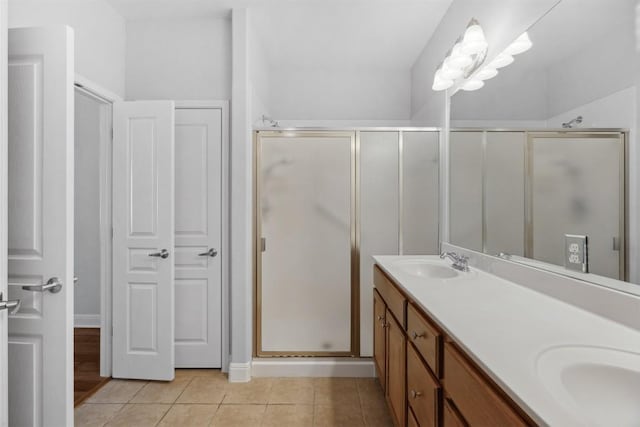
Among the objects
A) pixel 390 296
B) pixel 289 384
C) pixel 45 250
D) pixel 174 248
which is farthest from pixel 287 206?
pixel 45 250

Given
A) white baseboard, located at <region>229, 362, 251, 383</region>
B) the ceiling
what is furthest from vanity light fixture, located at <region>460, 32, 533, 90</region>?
white baseboard, located at <region>229, 362, 251, 383</region>

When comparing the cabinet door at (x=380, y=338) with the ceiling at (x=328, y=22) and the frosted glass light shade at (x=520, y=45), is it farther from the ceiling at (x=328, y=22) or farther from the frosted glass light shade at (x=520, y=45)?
the ceiling at (x=328, y=22)

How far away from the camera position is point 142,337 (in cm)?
236

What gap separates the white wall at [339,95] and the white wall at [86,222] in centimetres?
191

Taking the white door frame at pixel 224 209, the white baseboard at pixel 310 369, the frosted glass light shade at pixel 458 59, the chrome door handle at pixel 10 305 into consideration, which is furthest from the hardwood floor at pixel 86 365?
the frosted glass light shade at pixel 458 59

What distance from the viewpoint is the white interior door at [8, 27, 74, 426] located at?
54.6 inches

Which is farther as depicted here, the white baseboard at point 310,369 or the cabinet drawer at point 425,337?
the white baseboard at point 310,369

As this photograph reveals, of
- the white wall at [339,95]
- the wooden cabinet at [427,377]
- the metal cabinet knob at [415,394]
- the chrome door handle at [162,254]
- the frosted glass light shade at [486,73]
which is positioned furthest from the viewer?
the white wall at [339,95]

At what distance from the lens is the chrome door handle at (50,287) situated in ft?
4.47

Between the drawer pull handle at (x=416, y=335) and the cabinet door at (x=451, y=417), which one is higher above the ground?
the drawer pull handle at (x=416, y=335)

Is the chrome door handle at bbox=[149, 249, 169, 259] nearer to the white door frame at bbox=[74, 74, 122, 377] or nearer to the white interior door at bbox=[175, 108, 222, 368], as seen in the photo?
the white interior door at bbox=[175, 108, 222, 368]

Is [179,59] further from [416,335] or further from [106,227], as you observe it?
[416,335]

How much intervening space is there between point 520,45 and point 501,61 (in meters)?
0.16

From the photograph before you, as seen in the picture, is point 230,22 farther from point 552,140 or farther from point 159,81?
point 552,140
